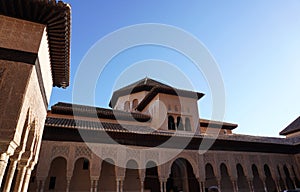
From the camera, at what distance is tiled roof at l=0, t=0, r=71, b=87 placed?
446 cm

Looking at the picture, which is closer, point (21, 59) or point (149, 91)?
point (21, 59)

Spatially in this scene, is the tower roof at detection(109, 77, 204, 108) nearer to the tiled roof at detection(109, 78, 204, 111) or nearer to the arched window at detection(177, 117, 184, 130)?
the tiled roof at detection(109, 78, 204, 111)

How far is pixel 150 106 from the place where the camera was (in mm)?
17312

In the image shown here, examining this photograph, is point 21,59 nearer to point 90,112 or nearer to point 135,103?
point 90,112

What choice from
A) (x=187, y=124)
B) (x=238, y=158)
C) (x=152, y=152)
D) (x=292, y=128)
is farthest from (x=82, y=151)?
(x=292, y=128)

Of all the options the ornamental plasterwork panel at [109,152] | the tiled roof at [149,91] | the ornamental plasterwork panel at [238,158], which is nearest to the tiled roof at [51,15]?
the ornamental plasterwork panel at [109,152]

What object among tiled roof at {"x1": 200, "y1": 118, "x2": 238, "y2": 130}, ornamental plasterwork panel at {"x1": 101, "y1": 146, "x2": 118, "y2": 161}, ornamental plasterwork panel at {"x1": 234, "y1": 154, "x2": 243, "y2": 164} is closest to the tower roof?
tiled roof at {"x1": 200, "y1": 118, "x2": 238, "y2": 130}

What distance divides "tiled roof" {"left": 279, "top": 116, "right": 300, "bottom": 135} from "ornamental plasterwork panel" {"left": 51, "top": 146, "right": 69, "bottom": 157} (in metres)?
20.4

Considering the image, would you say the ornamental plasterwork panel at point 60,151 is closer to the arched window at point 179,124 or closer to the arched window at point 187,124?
the arched window at point 179,124

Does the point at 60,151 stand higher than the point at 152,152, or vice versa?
the point at 152,152

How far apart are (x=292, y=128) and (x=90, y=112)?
19130mm

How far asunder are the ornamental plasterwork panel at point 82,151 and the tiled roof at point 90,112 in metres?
4.53

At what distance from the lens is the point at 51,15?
15.7ft

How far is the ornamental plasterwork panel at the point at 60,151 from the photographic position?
1031cm
